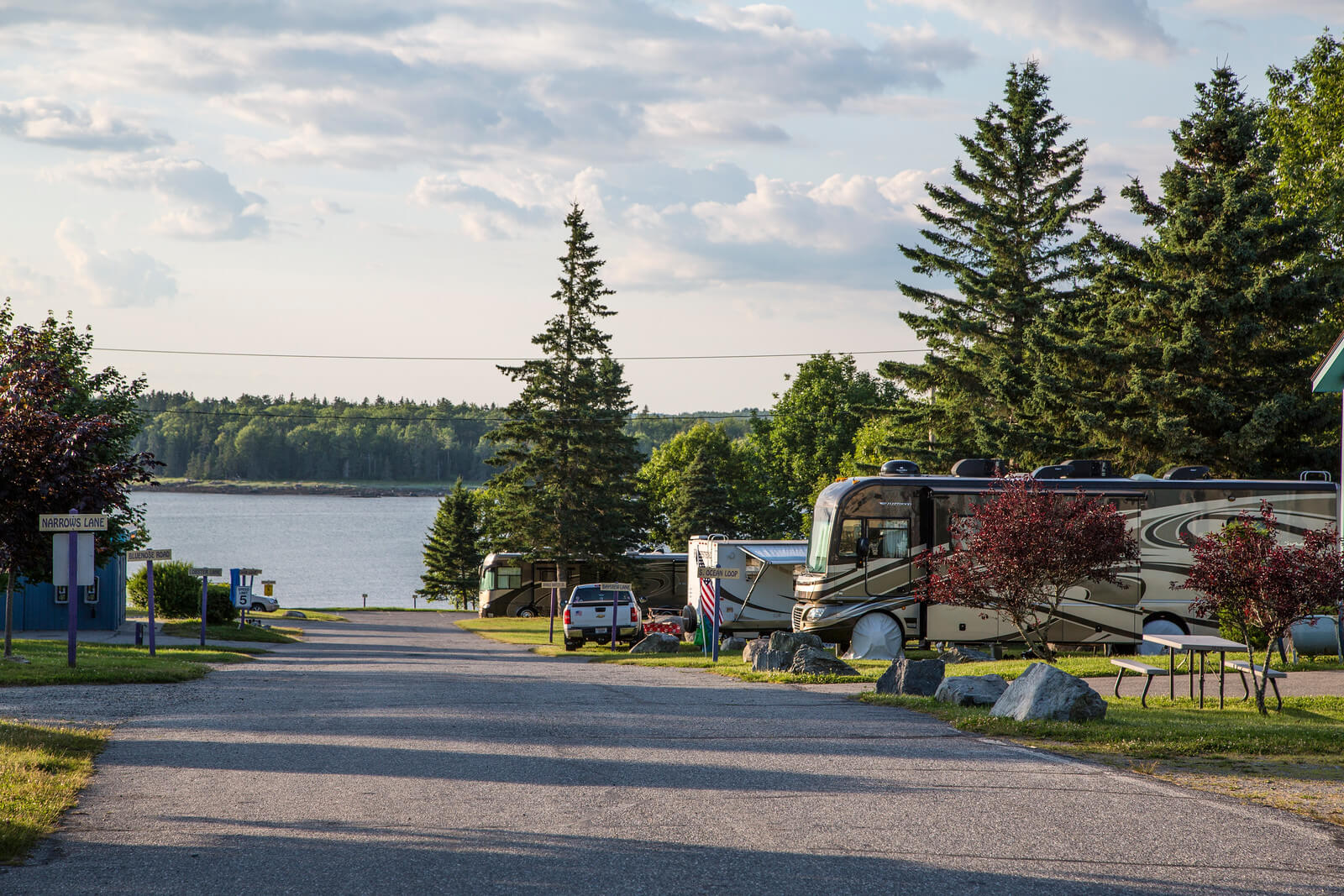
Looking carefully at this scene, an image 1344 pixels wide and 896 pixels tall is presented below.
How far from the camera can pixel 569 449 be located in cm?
4800

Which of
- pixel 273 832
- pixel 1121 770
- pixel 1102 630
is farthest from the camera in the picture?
pixel 1102 630

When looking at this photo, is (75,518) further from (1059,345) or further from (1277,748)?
(1059,345)

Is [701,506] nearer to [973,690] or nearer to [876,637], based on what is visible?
[876,637]

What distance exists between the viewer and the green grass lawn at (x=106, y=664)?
52.1ft

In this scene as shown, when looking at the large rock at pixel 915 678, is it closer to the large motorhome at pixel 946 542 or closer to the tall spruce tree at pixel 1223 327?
the large motorhome at pixel 946 542

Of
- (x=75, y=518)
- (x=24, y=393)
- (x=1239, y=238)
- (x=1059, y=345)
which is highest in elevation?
(x=1239, y=238)

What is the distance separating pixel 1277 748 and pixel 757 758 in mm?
4311

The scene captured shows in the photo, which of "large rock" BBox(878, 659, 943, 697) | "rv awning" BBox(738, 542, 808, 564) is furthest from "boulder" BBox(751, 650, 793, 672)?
"rv awning" BBox(738, 542, 808, 564)

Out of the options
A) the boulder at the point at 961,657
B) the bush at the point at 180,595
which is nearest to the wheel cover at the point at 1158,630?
the boulder at the point at 961,657

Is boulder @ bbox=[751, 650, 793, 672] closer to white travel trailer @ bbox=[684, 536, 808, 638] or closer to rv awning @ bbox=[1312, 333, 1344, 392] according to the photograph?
rv awning @ bbox=[1312, 333, 1344, 392]

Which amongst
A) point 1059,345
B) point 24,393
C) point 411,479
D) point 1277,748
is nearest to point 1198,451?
point 1059,345

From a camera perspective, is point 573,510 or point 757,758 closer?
point 757,758

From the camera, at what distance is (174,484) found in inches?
6560

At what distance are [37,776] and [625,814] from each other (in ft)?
13.1
